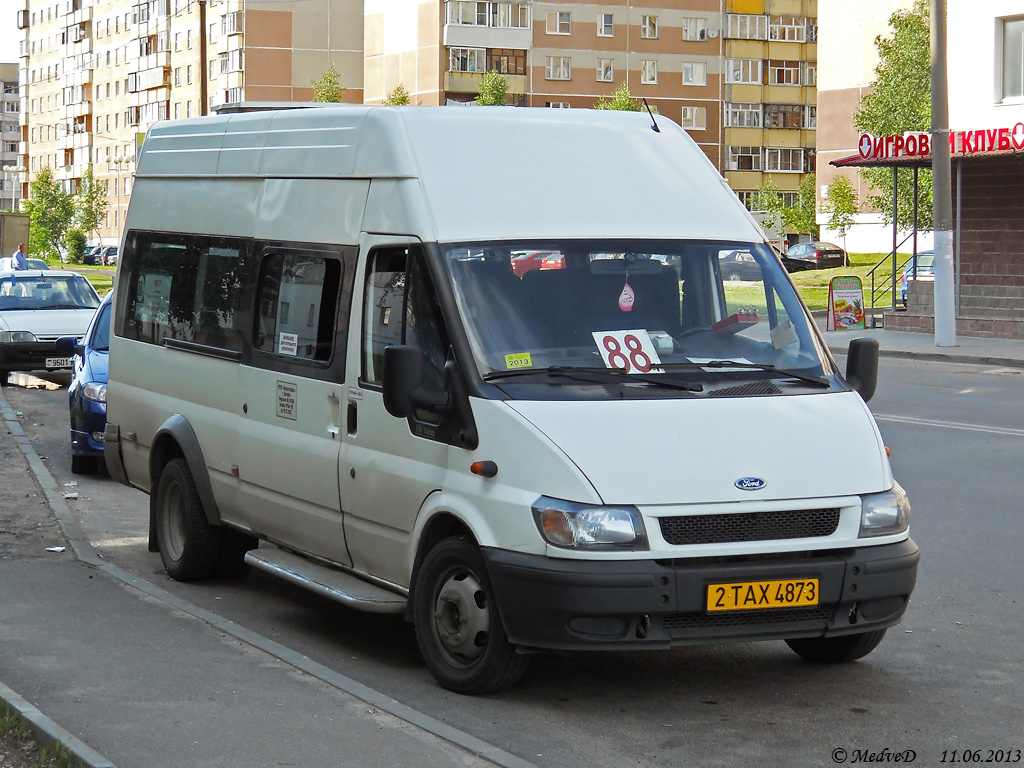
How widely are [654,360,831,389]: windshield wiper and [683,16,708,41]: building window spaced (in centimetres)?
9572

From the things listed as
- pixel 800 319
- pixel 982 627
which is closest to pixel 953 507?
pixel 982 627

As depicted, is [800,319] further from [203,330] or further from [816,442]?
[203,330]

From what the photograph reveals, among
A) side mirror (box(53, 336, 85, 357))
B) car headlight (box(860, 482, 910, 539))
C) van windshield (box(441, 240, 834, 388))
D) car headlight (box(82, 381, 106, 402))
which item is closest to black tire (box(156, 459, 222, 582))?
van windshield (box(441, 240, 834, 388))

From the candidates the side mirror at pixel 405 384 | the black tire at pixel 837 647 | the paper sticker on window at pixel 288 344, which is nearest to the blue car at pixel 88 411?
the paper sticker on window at pixel 288 344

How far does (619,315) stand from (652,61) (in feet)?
311

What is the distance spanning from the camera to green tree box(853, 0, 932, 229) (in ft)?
174

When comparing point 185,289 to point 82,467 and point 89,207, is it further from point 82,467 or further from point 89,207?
point 89,207

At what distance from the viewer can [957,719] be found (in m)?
5.97

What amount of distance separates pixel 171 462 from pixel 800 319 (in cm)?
389

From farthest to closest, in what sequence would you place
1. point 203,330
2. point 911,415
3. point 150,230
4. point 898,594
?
point 911,415 < point 150,230 < point 203,330 < point 898,594

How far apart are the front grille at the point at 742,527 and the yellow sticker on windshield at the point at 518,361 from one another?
2.97 feet

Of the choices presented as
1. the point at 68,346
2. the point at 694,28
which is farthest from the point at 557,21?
the point at 68,346

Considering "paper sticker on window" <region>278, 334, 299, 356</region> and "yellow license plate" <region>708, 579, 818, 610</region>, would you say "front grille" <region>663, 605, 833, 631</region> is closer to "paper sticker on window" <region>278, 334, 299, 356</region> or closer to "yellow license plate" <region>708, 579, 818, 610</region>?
"yellow license plate" <region>708, 579, 818, 610</region>

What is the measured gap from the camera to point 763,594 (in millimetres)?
5832
